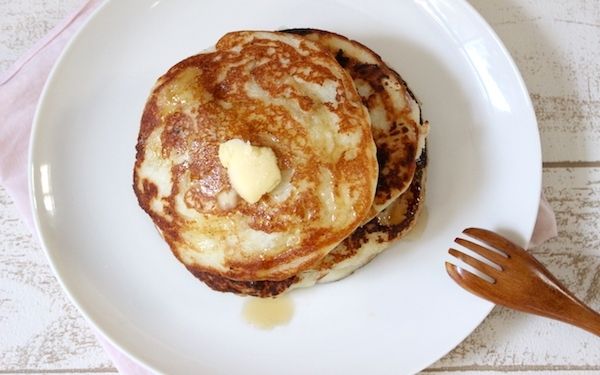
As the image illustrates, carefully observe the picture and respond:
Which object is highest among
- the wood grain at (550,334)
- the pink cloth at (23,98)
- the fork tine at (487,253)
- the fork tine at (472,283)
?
the pink cloth at (23,98)

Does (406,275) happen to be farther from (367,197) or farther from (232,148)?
(232,148)

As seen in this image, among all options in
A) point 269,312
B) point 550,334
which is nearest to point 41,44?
point 269,312

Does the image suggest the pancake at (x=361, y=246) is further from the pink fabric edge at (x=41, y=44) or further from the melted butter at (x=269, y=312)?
the pink fabric edge at (x=41, y=44)

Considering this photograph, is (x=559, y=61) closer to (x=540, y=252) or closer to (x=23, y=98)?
(x=540, y=252)

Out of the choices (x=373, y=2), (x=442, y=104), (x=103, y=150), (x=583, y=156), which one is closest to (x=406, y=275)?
(x=442, y=104)

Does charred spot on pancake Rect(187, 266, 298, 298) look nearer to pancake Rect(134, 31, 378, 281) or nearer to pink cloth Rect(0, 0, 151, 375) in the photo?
pancake Rect(134, 31, 378, 281)

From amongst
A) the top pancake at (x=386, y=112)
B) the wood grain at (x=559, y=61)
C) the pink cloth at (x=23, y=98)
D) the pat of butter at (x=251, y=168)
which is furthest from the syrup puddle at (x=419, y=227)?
the pink cloth at (x=23, y=98)

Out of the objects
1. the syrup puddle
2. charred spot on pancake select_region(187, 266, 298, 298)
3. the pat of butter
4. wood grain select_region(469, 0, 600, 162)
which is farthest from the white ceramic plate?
the pat of butter
